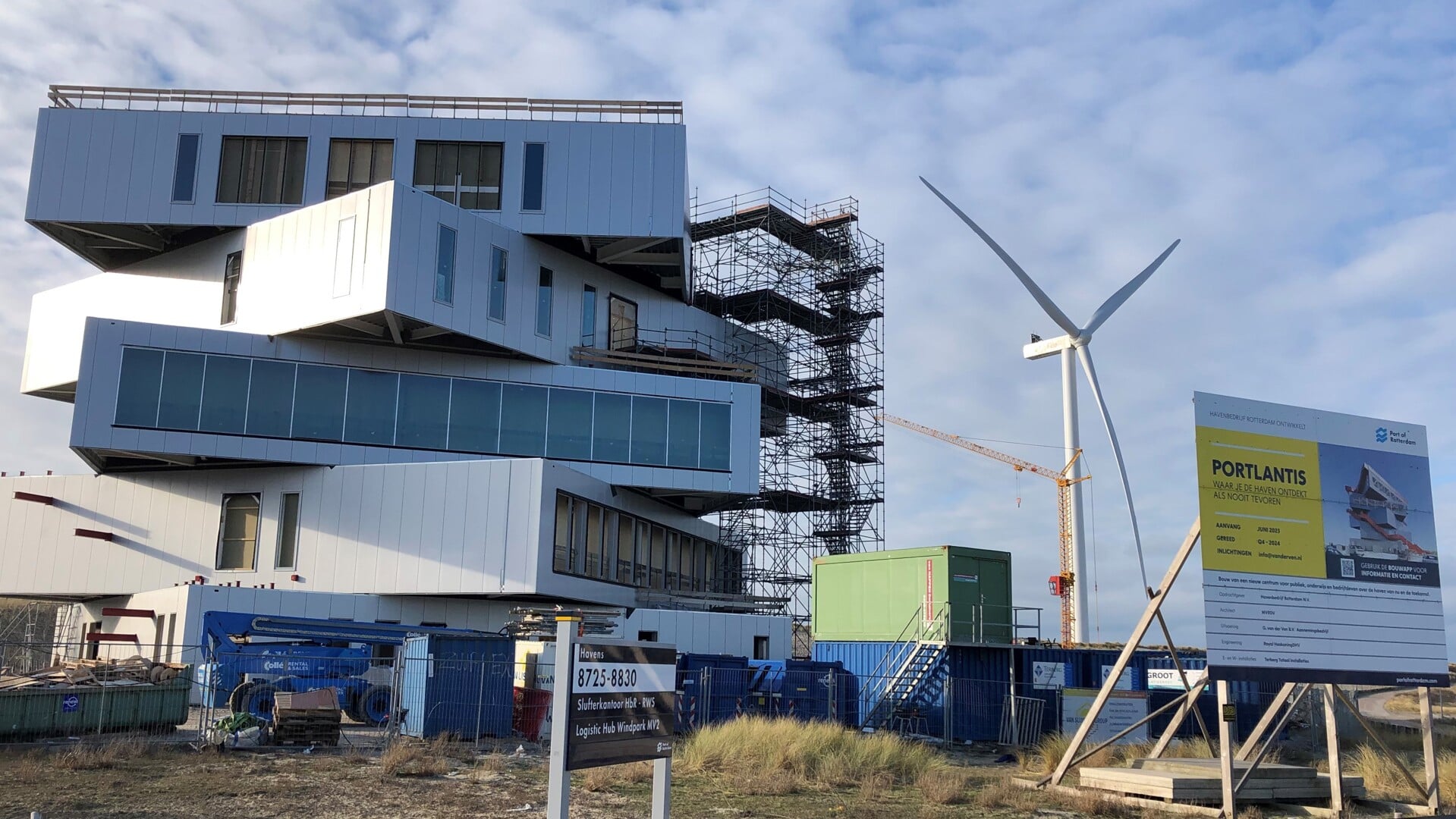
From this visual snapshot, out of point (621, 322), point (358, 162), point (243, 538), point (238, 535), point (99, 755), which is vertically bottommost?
point (99, 755)

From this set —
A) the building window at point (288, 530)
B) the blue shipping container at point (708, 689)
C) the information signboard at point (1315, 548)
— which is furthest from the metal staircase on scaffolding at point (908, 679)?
the building window at point (288, 530)

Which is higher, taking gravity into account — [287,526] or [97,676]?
[287,526]

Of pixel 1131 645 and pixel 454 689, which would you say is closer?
pixel 1131 645

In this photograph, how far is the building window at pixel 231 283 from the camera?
4162 centimetres

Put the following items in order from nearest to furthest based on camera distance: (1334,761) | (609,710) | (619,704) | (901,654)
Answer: (609,710), (619,704), (1334,761), (901,654)

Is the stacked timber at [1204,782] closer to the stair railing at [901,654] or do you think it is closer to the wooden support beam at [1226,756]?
the wooden support beam at [1226,756]

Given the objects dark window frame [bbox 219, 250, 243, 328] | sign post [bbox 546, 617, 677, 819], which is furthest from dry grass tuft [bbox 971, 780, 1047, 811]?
dark window frame [bbox 219, 250, 243, 328]

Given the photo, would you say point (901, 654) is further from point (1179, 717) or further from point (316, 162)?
point (316, 162)

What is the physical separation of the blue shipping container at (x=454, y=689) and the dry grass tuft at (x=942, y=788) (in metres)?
9.40

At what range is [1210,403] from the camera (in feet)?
54.5

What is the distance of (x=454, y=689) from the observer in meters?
24.8

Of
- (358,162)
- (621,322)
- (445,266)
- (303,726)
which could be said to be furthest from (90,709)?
(621,322)

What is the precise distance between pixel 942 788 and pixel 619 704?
8.78 m

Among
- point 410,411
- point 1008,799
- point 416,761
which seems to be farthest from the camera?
point 410,411
